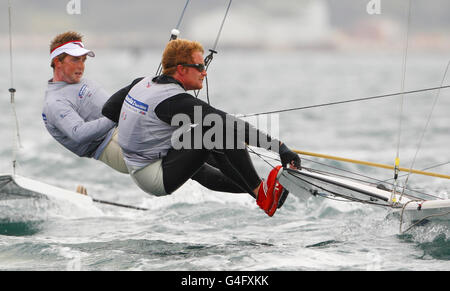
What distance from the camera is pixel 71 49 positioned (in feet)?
15.0

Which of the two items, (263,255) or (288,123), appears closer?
(263,255)

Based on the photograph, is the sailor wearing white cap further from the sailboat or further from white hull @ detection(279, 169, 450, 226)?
white hull @ detection(279, 169, 450, 226)

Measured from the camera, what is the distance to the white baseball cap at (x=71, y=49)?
4.55 meters

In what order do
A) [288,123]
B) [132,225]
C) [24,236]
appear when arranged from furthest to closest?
[288,123], [132,225], [24,236]

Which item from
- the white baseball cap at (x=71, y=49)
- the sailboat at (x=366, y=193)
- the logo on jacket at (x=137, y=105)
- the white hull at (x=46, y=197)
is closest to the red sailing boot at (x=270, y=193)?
the sailboat at (x=366, y=193)

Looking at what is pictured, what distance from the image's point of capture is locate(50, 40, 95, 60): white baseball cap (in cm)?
455

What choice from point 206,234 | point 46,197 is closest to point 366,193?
point 206,234

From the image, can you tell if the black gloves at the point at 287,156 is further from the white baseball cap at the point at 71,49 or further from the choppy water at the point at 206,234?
the white baseball cap at the point at 71,49

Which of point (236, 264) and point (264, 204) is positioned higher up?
point (264, 204)
